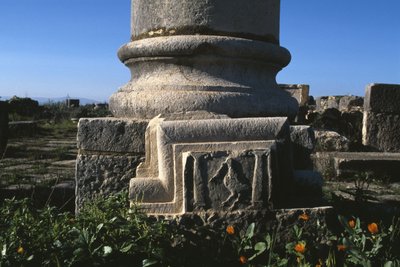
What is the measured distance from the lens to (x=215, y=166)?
227cm

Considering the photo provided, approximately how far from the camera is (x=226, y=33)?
9.45ft

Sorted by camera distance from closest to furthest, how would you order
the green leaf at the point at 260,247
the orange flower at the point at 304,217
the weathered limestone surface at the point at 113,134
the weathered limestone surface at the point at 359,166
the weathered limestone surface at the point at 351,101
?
the green leaf at the point at 260,247, the orange flower at the point at 304,217, the weathered limestone surface at the point at 113,134, the weathered limestone surface at the point at 359,166, the weathered limestone surface at the point at 351,101

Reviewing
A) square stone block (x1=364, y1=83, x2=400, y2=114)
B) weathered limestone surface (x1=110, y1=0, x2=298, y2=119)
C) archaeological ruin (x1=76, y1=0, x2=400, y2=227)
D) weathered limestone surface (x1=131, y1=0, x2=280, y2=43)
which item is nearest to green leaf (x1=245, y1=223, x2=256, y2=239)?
archaeological ruin (x1=76, y1=0, x2=400, y2=227)

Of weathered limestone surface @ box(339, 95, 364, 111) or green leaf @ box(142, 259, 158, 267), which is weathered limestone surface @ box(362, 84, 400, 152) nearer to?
weathered limestone surface @ box(339, 95, 364, 111)

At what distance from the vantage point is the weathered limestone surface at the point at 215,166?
7.45 feet

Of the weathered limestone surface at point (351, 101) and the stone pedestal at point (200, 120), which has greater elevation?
the weathered limestone surface at point (351, 101)

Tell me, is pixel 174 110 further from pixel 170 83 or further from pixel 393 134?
pixel 393 134

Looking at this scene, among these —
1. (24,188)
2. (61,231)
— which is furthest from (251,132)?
(24,188)

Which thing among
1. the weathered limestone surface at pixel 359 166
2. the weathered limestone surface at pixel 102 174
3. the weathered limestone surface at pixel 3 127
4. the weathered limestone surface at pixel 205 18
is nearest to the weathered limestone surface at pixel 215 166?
the weathered limestone surface at pixel 102 174

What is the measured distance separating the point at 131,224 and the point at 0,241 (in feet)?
1.69

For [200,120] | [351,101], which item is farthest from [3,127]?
[351,101]

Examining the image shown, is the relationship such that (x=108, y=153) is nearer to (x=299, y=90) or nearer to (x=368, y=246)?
(x=368, y=246)

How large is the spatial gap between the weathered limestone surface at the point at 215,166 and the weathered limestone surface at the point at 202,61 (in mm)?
359

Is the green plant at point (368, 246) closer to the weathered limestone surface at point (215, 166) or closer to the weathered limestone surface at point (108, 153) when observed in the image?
the weathered limestone surface at point (215, 166)
